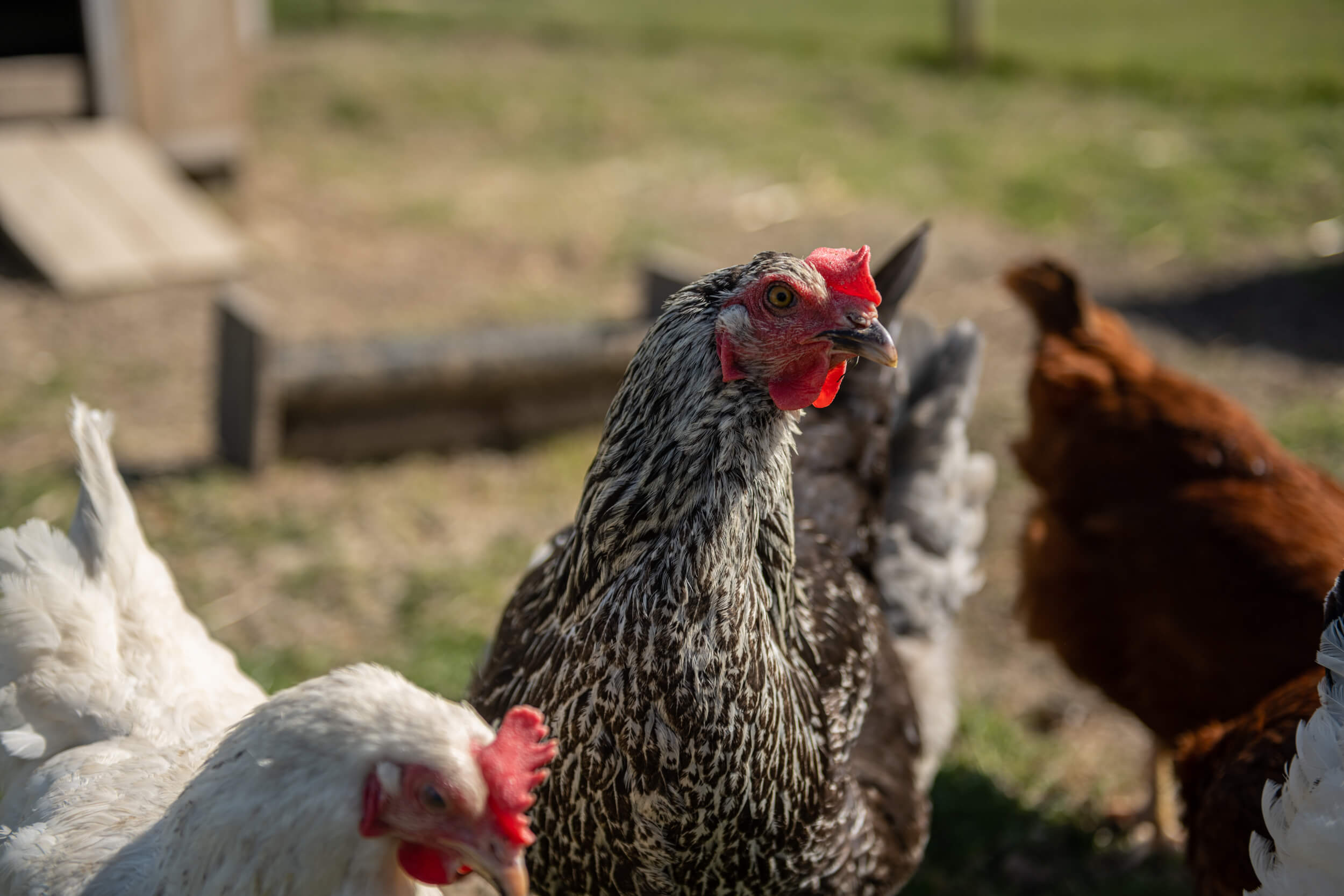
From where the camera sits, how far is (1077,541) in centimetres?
350

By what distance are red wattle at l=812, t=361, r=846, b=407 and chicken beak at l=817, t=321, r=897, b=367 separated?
93 mm

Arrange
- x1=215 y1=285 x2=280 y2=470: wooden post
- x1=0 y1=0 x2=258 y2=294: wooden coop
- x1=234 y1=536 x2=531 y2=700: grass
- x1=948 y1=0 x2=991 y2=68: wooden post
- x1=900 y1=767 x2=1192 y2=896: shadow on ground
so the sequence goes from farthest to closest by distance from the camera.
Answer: x1=948 y1=0 x2=991 y2=68: wooden post → x1=0 y1=0 x2=258 y2=294: wooden coop → x1=215 y1=285 x2=280 y2=470: wooden post → x1=234 y1=536 x2=531 y2=700: grass → x1=900 y1=767 x2=1192 y2=896: shadow on ground

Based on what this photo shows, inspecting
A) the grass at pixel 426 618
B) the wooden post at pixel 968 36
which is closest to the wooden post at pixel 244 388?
the grass at pixel 426 618

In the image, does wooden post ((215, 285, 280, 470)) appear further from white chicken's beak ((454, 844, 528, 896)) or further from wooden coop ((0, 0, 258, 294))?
white chicken's beak ((454, 844, 528, 896))

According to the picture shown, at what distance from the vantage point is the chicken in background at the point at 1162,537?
3004mm

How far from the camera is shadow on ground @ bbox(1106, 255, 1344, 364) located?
258 inches

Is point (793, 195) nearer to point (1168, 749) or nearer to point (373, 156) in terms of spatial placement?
point (373, 156)

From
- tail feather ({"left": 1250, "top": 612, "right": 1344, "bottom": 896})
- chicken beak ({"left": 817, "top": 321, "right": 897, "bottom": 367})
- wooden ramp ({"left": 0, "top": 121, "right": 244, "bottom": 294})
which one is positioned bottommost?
wooden ramp ({"left": 0, "top": 121, "right": 244, "bottom": 294})

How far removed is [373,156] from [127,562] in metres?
7.42

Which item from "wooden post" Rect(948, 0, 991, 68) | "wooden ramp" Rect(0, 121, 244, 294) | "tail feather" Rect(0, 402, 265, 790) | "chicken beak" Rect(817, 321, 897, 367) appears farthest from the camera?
"wooden post" Rect(948, 0, 991, 68)

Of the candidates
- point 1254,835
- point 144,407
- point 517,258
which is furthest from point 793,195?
point 1254,835

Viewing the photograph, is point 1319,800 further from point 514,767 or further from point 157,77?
point 157,77

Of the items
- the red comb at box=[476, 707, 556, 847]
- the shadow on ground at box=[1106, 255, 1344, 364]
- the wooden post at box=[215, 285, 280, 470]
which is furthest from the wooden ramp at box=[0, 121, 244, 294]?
the shadow on ground at box=[1106, 255, 1344, 364]

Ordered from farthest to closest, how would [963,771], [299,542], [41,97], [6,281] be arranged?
[41,97] < [6,281] < [299,542] < [963,771]
